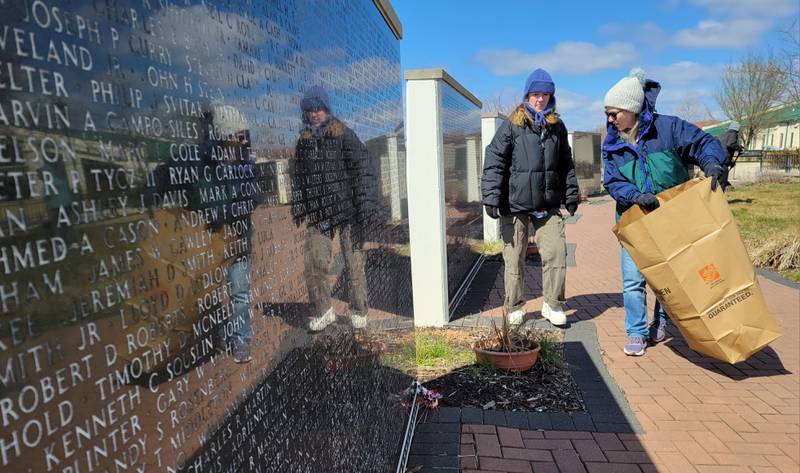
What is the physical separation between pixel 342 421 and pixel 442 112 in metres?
3.93

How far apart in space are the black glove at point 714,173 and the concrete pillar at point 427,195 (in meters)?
2.21

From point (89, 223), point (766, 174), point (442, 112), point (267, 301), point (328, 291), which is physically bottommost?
point (766, 174)

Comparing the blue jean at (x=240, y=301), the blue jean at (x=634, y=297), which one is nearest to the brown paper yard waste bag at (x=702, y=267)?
the blue jean at (x=634, y=297)

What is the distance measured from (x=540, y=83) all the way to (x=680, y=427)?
2733 millimetres

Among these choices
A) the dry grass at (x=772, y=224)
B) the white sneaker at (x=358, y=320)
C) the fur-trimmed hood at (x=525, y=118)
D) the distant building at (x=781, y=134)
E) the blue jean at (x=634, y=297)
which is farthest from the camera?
the distant building at (x=781, y=134)

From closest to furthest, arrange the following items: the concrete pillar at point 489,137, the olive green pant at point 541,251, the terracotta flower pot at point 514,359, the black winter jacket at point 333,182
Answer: the black winter jacket at point 333,182
the terracotta flower pot at point 514,359
the olive green pant at point 541,251
the concrete pillar at point 489,137

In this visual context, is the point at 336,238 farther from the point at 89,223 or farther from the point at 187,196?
the point at 89,223

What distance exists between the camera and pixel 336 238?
1.82 metres

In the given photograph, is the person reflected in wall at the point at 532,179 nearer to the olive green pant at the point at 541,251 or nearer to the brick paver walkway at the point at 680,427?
the olive green pant at the point at 541,251

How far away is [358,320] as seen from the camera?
209 cm

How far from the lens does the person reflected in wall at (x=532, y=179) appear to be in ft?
15.2

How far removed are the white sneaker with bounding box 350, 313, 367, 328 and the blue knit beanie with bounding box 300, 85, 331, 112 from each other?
2.46 ft

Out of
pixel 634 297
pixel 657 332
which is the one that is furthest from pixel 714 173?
pixel 657 332

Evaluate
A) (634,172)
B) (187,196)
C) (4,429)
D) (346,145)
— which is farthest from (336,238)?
(634,172)
